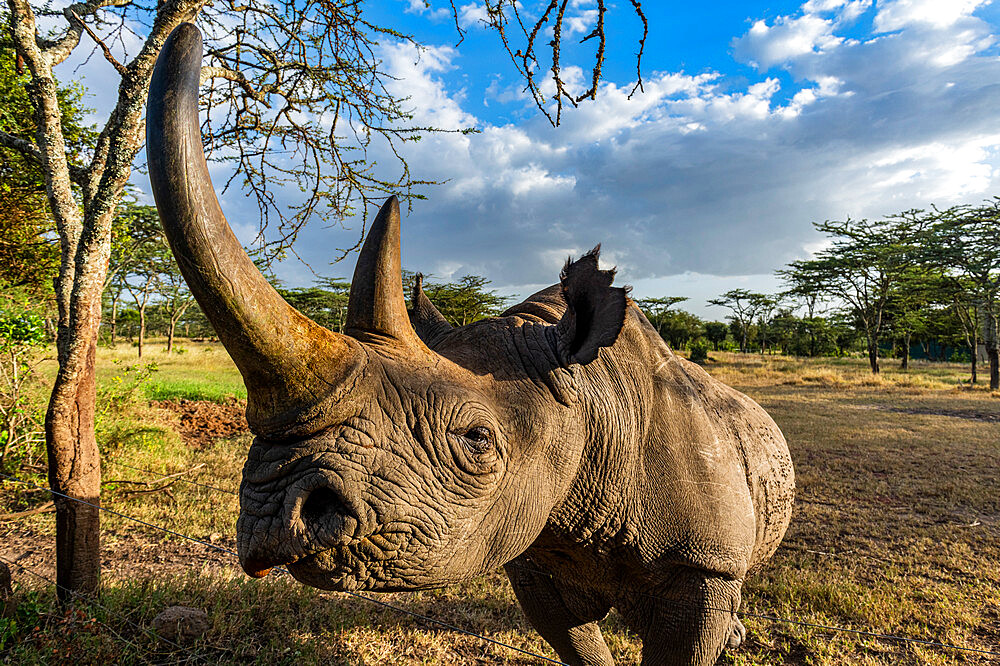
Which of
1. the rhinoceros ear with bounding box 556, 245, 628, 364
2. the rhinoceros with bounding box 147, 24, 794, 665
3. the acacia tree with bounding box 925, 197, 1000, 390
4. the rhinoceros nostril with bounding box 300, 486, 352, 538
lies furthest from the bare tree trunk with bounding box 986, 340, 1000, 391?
the rhinoceros nostril with bounding box 300, 486, 352, 538

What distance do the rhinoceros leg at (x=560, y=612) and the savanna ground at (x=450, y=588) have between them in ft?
4.06

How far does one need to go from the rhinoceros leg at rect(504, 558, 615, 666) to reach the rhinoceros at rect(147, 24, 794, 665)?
0.01 meters

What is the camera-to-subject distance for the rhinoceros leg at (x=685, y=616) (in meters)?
2.19

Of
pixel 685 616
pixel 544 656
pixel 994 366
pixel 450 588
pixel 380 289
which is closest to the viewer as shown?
pixel 380 289

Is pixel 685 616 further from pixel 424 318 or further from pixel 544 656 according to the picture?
pixel 424 318

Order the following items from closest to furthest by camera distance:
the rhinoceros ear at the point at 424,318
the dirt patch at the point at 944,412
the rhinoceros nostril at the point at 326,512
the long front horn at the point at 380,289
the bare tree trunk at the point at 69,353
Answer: the rhinoceros nostril at the point at 326,512 → the long front horn at the point at 380,289 → the rhinoceros ear at the point at 424,318 → the bare tree trunk at the point at 69,353 → the dirt patch at the point at 944,412

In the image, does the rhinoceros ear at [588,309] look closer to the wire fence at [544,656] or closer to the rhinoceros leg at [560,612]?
the wire fence at [544,656]

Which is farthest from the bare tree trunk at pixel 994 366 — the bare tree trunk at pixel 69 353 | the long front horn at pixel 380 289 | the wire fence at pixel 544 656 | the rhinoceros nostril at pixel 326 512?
the bare tree trunk at pixel 69 353

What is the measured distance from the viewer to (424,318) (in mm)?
2225

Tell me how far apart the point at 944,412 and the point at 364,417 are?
17.6 meters

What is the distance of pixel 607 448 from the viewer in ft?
6.58

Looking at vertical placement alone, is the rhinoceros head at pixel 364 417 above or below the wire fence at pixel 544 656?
above

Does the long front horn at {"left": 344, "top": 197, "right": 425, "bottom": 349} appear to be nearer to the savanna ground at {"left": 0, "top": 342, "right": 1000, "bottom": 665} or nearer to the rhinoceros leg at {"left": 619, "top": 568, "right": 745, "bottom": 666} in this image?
the rhinoceros leg at {"left": 619, "top": 568, "right": 745, "bottom": 666}

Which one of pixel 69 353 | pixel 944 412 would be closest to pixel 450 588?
pixel 69 353
